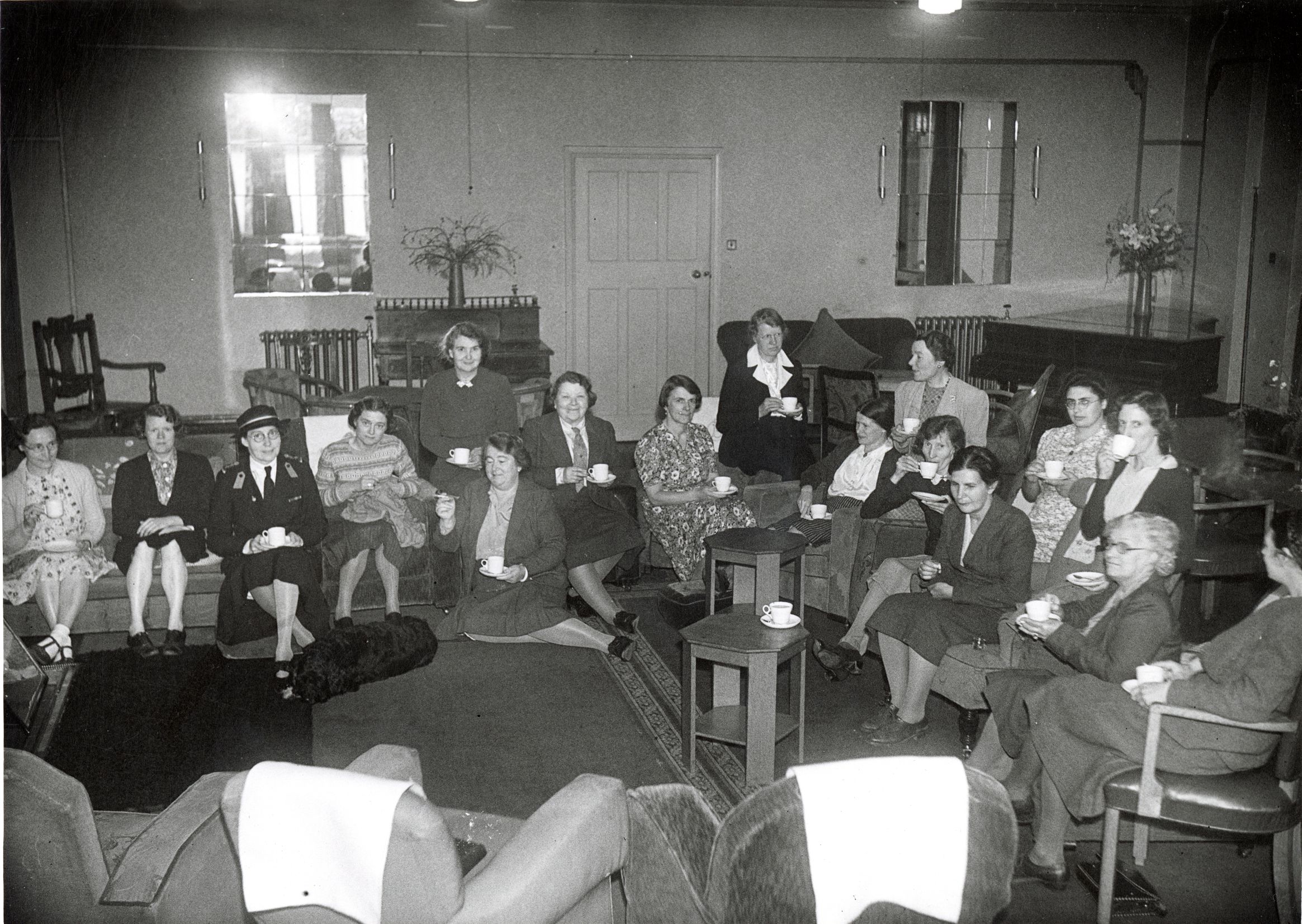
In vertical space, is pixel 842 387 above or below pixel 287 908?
above

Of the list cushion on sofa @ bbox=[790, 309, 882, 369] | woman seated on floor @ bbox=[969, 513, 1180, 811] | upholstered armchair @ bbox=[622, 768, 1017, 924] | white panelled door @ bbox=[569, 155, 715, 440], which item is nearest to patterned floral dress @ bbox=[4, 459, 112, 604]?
upholstered armchair @ bbox=[622, 768, 1017, 924]

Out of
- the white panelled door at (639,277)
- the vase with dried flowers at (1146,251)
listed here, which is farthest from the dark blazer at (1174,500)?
the white panelled door at (639,277)

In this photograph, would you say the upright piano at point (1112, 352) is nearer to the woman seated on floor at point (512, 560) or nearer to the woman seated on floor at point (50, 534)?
the woman seated on floor at point (512, 560)

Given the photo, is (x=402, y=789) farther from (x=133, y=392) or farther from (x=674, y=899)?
(x=133, y=392)

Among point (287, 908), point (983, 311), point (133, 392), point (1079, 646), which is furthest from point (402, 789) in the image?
point (983, 311)

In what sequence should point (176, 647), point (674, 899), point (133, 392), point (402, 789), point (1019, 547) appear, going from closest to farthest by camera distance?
1. point (402, 789)
2. point (674, 899)
3. point (1019, 547)
4. point (176, 647)
5. point (133, 392)

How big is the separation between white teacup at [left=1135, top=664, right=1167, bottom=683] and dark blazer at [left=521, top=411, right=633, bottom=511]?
2954 mm

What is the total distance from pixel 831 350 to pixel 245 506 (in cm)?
514

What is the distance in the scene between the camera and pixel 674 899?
268 cm

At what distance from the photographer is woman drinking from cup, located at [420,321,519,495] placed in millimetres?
6266

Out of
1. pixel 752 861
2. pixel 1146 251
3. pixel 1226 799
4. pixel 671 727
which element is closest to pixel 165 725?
pixel 671 727

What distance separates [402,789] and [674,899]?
691 millimetres

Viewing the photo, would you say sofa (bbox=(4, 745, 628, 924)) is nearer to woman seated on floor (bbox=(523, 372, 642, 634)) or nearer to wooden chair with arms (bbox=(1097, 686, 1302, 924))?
wooden chair with arms (bbox=(1097, 686, 1302, 924))

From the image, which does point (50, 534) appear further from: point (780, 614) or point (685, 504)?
point (780, 614)
